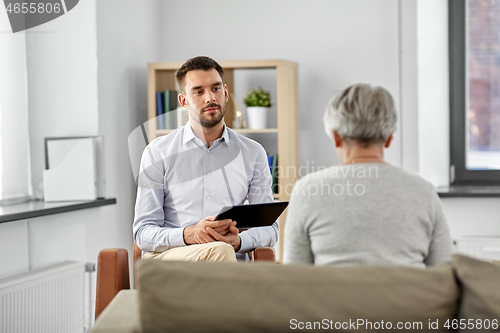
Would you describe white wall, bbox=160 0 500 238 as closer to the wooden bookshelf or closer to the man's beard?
the wooden bookshelf

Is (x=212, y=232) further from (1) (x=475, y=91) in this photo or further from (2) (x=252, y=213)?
(1) (x=475, y=91)

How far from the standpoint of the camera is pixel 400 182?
1.13m

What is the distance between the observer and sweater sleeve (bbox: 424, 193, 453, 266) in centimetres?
115

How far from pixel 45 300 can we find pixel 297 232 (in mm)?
1684

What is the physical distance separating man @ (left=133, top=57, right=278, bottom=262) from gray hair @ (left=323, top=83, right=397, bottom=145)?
2.93 ft

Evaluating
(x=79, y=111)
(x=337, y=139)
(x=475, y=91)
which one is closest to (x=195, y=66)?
(x=79, y=111)

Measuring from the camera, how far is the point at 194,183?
7.04 feet

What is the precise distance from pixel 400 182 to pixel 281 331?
450mm

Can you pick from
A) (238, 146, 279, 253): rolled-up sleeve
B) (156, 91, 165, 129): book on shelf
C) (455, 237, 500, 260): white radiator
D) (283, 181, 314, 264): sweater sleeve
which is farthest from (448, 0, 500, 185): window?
(283, 181, 314, 264): sweater sleeve

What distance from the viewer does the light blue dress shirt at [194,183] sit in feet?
6.75

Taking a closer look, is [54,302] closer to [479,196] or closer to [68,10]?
[68,10]

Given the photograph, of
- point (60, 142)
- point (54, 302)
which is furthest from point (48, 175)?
point (54, 302)

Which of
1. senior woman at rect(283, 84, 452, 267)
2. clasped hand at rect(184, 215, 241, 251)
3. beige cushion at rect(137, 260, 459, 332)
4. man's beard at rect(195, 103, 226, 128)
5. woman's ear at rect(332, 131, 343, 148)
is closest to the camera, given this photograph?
beige cushion at rect(137, 260, 459, 332)

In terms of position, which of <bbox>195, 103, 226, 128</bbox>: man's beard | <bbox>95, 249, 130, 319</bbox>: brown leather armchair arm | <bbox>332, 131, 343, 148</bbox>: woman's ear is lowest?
<bbox>95, 249, 130, 319</bbox>: brown leather armchair arm
